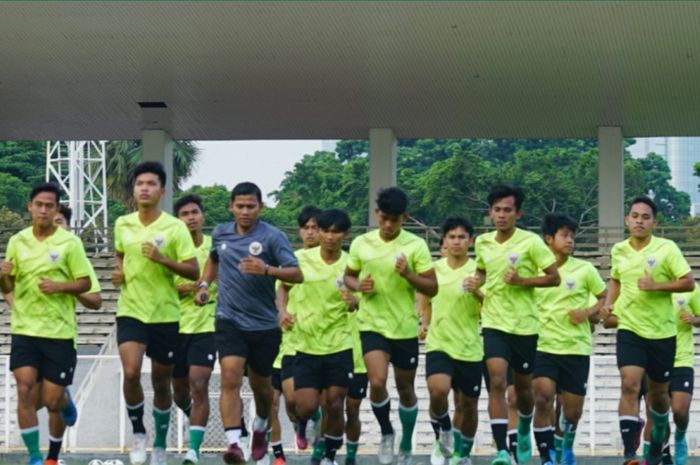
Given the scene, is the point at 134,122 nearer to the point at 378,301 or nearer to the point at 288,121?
the point at 288,121

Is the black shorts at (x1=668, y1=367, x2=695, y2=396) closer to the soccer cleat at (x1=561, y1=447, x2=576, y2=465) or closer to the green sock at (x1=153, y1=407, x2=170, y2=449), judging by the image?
the soccer cleat at (x1=561, y1=447, x2=576, y2=465)

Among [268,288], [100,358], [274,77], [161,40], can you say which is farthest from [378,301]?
[274,77]

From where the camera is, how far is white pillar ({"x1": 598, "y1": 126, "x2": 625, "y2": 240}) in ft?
119

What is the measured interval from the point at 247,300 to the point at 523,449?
11.9 ft

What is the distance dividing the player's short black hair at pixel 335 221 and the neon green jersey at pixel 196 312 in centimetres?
132

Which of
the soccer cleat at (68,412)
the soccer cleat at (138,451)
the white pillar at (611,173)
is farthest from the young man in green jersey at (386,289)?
the white pillar at (611,173)

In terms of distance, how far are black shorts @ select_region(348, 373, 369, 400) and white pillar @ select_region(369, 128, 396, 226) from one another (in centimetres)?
1886

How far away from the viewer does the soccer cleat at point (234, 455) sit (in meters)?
13.6

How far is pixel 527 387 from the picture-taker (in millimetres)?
16188

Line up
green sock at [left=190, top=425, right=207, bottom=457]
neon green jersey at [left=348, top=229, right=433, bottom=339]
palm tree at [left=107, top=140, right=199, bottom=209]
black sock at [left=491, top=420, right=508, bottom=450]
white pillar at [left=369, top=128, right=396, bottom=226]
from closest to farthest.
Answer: green sock at [left=190, top=425, right=207, bottom=457], neon green jersey at [left=348, top=229, right=433, bottom=339], black sock at [left=491, top=420, right=508, bottom=450], white pillar at [left=369, top=128, right=396, bottom=226], palm tree at [left=107, top=140, right=199, bottom=209]

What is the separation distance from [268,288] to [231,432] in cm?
127

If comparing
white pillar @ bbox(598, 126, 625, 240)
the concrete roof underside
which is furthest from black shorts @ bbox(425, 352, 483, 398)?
white pillar @ bbox(598, 126, 625, 240)

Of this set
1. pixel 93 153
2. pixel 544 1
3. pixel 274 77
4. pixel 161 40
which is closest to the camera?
pixel 544 1

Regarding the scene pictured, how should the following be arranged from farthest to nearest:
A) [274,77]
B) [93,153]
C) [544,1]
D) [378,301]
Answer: [93,153] → [274,77] → [544,1] → [378,301]
